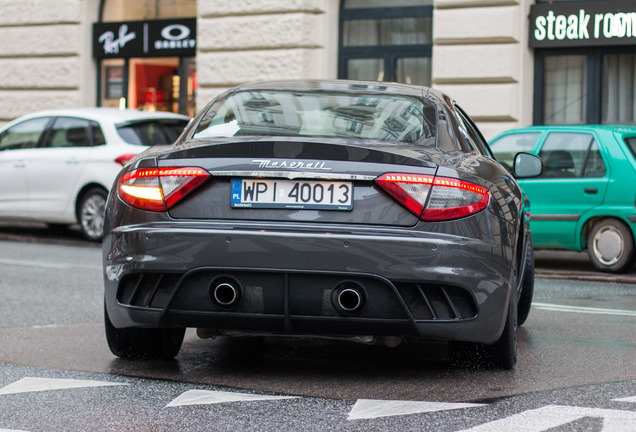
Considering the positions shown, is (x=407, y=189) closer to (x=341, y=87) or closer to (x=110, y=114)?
(x=341, y=87)

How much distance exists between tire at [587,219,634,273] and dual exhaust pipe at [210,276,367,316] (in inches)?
264

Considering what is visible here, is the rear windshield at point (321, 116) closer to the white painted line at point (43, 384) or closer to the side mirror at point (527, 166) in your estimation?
the side mirror at point (527, 166)

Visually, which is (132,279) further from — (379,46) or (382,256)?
(379,46)

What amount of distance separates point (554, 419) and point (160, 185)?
1924 millimetres

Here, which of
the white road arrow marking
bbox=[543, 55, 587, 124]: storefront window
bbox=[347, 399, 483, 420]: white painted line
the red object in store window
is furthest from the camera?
the red object in store window

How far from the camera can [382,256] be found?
4875 mm

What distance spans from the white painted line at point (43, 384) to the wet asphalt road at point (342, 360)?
0.43 feet

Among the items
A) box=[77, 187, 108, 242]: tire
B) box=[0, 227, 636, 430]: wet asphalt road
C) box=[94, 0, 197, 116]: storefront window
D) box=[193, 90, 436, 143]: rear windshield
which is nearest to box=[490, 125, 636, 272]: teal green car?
box=[0, 227, 636, 430]: wet asphalt road

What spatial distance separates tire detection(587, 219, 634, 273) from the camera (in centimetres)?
1115

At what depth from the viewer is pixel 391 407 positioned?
4770 mm

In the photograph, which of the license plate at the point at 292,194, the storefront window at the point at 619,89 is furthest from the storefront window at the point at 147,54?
the license plate at the point at 292,194

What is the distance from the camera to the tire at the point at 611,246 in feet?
36.6

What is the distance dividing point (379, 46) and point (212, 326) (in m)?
13.3

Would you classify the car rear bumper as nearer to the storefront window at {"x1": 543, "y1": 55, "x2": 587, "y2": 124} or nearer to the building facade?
the building facade
